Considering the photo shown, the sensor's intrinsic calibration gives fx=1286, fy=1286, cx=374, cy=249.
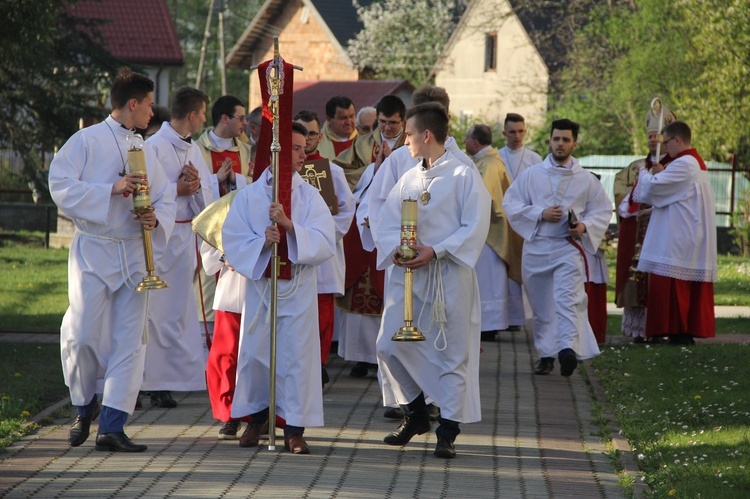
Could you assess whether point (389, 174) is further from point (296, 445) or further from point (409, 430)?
point (296, 445)

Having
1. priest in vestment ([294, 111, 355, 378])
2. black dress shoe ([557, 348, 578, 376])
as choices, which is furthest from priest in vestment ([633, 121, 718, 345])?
priest in vestment ([294, 111, 355, 378])

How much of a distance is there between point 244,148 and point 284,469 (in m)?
4.22

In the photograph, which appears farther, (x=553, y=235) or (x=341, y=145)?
(x=341, y=145)

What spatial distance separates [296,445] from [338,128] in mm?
4620

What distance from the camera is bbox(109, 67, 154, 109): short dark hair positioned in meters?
7.51

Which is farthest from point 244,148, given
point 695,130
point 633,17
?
point 633,17

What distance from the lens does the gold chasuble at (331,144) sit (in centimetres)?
1149

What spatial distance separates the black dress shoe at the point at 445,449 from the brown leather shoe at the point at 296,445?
0.75 metres

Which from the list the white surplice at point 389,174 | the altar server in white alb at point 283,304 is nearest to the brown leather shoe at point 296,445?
the altar server in white alb at point 283,304

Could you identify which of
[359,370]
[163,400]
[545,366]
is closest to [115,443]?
[163,400]

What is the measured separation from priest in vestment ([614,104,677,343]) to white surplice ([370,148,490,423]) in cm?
579

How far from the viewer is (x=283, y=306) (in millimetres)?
7445

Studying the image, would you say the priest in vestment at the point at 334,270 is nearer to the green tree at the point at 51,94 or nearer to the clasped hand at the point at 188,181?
the clasped hand at the point at 188,181

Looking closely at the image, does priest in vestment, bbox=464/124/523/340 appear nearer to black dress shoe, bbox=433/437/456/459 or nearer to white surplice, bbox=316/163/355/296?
white surplice, bbox=316/163/355/296
